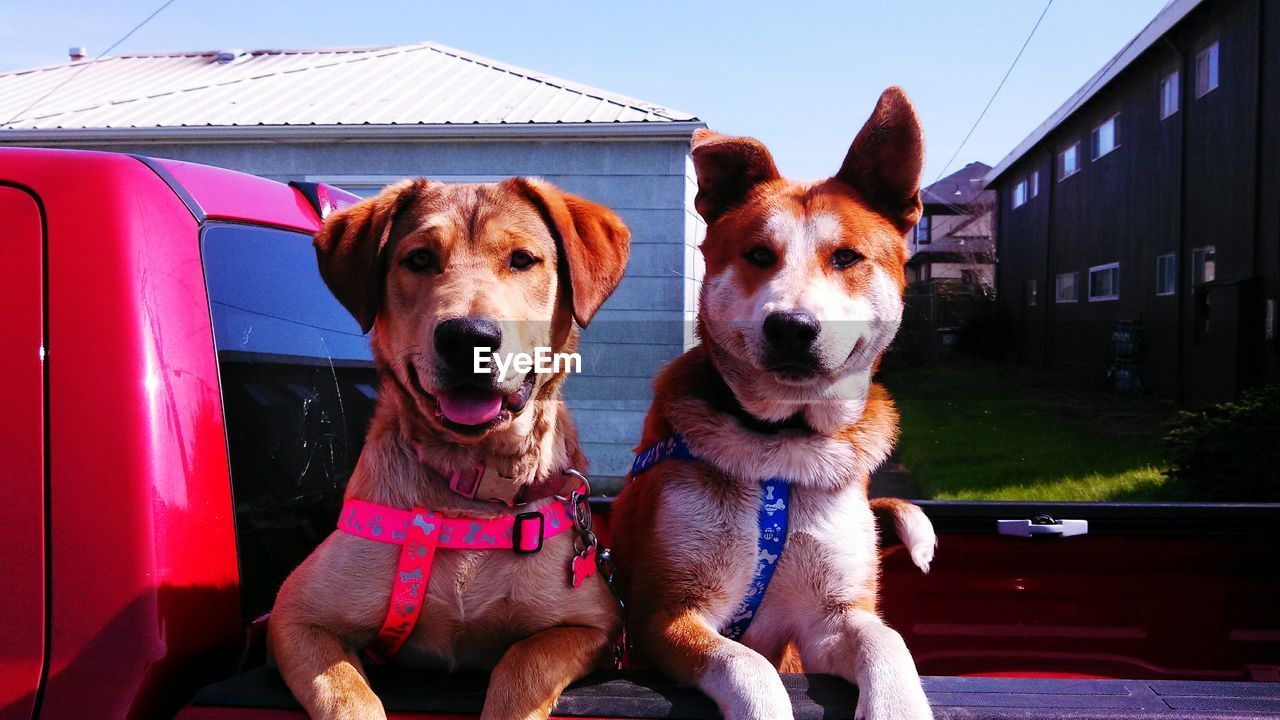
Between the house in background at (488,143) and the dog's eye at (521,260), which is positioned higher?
the house in background at (488,143)

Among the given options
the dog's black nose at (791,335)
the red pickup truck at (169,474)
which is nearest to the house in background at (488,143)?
the dog's black nose at (791,335)

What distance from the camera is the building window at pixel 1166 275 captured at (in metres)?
16.7

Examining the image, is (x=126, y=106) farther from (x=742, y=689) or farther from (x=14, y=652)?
(x=742, y=689)

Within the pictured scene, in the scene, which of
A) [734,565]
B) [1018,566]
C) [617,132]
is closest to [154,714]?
[734,565]

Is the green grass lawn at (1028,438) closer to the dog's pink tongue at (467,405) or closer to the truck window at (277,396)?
the truck window at (277,396)

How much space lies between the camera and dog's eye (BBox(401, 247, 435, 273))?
7.48 feet

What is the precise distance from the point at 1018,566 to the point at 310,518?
2215 mm

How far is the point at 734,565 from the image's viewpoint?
2324 millimetres

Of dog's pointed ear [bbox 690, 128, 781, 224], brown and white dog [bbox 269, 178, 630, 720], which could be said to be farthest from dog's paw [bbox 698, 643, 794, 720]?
dog's pointed ear [bbox 690, 128, 781, 224]

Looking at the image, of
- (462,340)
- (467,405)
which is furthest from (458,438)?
(462,340)

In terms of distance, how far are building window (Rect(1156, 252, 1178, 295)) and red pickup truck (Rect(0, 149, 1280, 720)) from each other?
17.1 meters

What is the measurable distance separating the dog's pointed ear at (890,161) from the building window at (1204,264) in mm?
14878

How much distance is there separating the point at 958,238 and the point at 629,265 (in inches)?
1498

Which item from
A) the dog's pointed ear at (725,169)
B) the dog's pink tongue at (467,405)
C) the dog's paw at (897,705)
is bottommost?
the dog's paw at (897,705)
